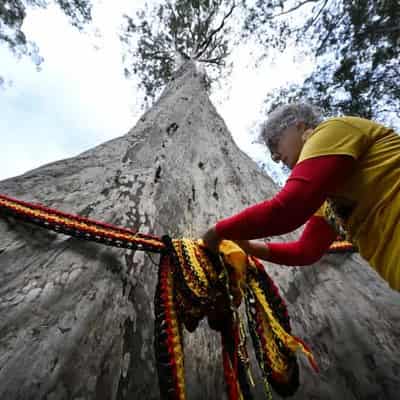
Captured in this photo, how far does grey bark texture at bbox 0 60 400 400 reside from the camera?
58 centimetres

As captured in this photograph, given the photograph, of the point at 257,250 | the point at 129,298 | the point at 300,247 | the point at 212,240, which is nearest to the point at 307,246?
the point at 300,247

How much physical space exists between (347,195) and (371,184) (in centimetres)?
6

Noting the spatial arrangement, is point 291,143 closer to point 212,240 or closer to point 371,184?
point 371,184

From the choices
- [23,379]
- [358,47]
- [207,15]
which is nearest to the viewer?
[23,379]

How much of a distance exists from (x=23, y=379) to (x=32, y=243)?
352mm

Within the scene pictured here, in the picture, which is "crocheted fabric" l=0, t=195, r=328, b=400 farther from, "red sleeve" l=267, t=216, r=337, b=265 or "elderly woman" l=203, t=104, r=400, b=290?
"red sleeve" l=267, t=216, r=337, b=265

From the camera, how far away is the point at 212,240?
771 millimetres

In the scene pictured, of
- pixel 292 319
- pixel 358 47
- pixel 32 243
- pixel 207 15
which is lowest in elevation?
pixel 292 319

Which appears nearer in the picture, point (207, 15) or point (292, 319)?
point (292, 319)

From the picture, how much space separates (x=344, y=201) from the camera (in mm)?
774

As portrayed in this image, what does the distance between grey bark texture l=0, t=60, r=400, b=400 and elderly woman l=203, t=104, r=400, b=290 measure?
0.32 metres

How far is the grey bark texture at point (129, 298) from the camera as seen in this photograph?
0.58 metres

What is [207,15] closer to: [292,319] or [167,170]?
[167,170]

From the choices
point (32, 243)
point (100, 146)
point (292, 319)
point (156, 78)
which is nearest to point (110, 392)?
point (32, 243)
